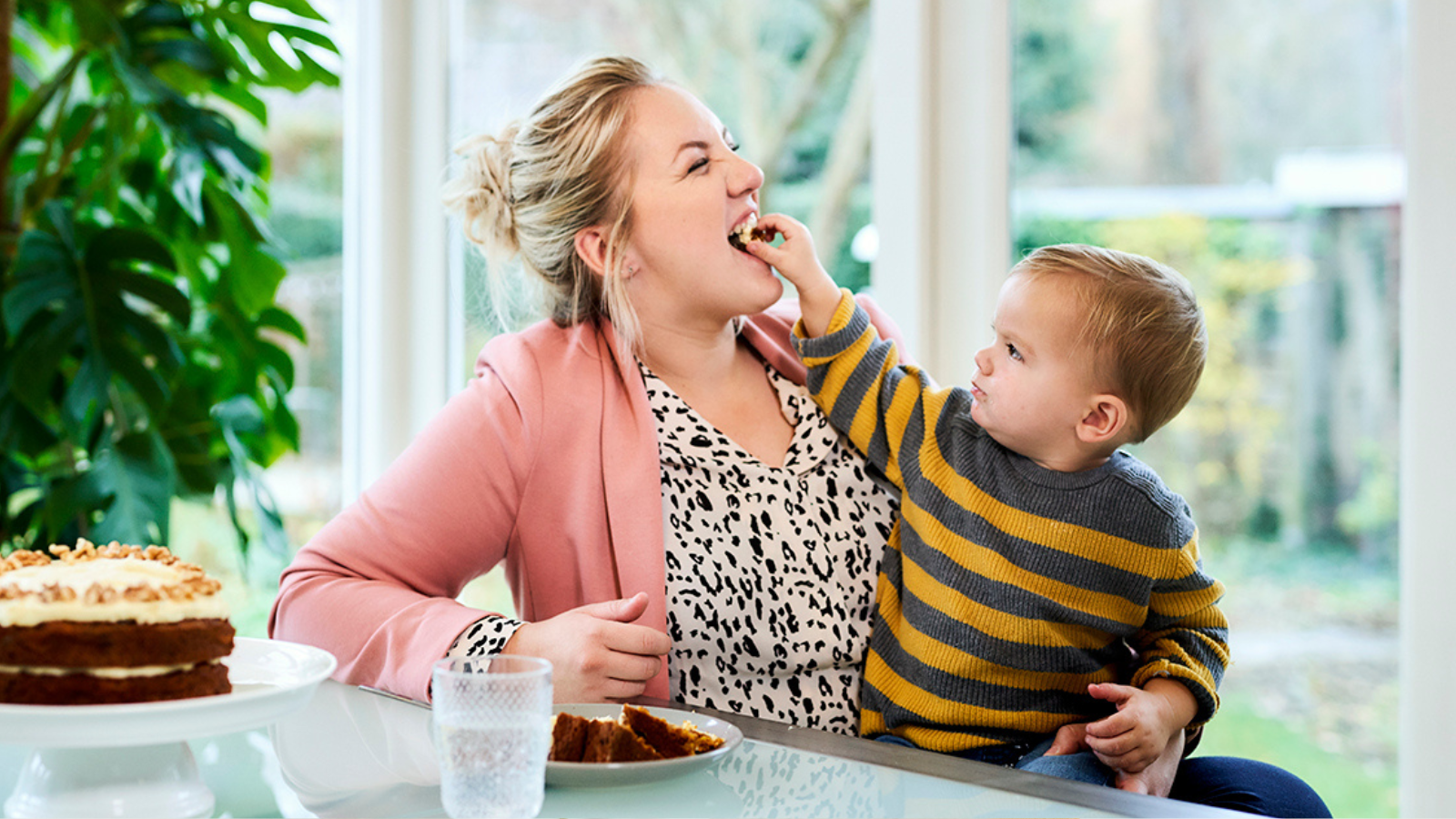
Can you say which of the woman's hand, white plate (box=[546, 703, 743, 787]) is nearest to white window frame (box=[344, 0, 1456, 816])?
the woman's hand

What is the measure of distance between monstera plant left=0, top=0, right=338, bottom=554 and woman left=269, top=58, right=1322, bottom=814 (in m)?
0.76

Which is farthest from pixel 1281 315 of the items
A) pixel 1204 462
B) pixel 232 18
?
pixel 232 18

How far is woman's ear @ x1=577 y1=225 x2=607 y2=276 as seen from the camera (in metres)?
1.69

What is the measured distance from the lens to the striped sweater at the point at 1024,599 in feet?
4.41

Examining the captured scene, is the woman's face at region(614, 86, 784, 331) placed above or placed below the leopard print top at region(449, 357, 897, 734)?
above

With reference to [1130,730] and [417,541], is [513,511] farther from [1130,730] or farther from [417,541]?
[1130,730]

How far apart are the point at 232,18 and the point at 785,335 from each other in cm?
138

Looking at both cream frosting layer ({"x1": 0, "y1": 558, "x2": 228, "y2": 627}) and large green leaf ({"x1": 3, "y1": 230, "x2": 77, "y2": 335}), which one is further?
large green leaf ({"x1": 3, "y1": 230, "x2": 77, "y2": 335})

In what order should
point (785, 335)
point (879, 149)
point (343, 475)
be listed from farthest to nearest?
1. point (343, 475)
2. point (879, 149)
3. point (785, 335)

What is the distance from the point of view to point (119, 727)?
80cm

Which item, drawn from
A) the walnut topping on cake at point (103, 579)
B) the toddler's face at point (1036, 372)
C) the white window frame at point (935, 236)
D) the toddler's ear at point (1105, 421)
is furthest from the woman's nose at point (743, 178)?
the walnut topping on cake at point (103, 579)

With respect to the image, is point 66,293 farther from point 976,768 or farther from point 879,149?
point 976,768

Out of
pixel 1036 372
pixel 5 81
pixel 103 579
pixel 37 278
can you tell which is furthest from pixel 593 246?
pixel 5 81

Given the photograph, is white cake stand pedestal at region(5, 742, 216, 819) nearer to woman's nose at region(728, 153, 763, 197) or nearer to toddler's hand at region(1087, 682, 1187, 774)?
toddler's hand at region(1087, 682, 1187, 774)
